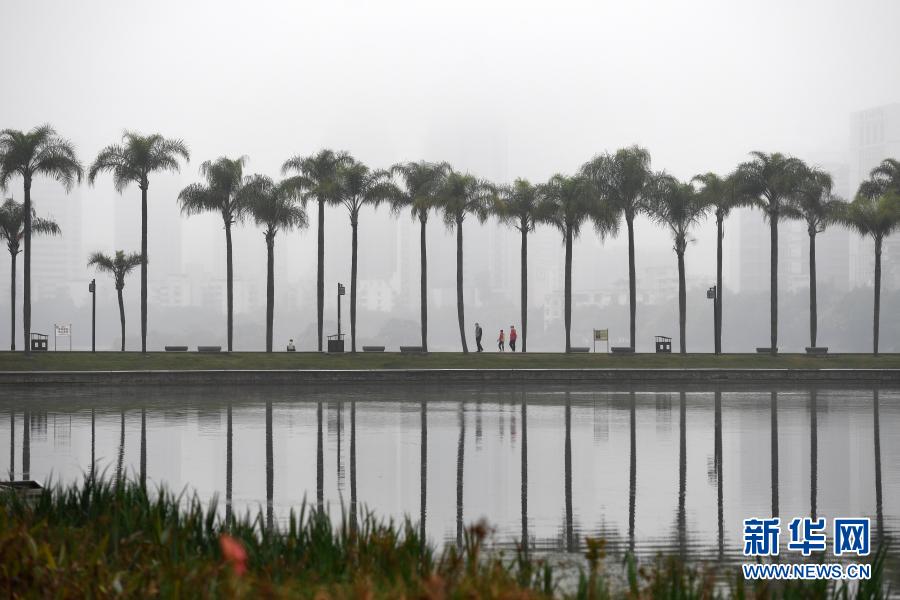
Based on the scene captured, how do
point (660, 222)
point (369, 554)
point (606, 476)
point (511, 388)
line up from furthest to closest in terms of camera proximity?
1. point (660, 222)
2. point (511, 388)
3. point (606, 476)
4. point (369, 554)

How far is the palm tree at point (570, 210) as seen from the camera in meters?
55.3

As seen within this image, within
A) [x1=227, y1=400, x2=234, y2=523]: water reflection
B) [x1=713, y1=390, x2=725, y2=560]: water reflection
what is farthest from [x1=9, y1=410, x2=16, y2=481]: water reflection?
[x1=713, y1=390, x2=725, y2=560]: water reflection

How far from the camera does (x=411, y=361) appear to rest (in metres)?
46.3

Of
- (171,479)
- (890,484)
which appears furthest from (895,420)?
(171,479)

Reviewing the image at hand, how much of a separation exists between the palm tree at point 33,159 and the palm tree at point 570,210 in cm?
2531

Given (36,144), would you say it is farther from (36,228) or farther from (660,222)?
(660,222)

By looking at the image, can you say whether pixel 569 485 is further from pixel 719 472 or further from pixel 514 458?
pixel 514 458

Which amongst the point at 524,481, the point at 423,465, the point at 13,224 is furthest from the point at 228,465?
the point at 13,224

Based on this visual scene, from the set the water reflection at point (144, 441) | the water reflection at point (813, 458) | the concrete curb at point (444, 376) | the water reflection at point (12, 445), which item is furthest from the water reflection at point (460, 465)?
the concrete curb at point (444, 376)

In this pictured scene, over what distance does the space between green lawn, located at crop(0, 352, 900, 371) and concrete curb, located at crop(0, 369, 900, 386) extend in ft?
19.0

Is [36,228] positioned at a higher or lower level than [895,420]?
higher

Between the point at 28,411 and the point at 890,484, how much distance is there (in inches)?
782

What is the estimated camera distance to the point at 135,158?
53000 mm

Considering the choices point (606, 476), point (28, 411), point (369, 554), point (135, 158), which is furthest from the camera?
point (135, 158)
